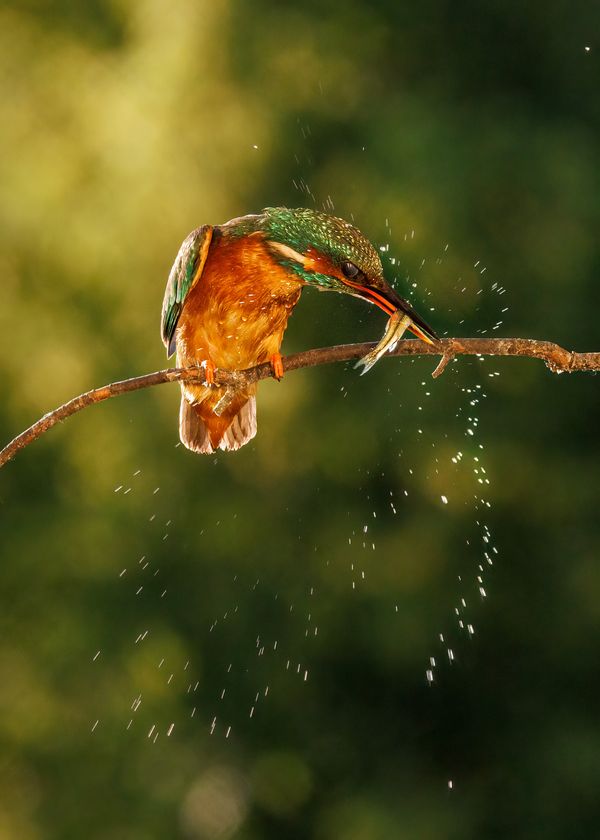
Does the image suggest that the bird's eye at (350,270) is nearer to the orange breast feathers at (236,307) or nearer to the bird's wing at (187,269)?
the orange breast feathers at (236,307)

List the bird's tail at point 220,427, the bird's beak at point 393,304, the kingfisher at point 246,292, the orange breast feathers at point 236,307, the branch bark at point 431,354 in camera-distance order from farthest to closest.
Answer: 1. the bird's tail at point 220,427
2. the orange breast feathers at point 236,307
3. the kingfisher at point 246,292
4. the bird's beak at point 393,304
5. the branch bark at point 431,354

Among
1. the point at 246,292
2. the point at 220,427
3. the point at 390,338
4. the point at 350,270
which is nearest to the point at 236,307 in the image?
the point at 246,292

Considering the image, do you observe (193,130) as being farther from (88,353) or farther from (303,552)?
(303,552)

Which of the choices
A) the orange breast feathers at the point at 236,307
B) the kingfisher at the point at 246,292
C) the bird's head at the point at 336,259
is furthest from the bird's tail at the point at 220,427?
the bird's head at the point at 336,259

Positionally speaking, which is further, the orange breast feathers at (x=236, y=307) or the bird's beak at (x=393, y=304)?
the orange breast feathers at (x=236, y=307)

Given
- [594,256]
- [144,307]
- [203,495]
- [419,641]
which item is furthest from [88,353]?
[594,256]

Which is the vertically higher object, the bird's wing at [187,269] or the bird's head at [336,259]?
the bird's head at [336,259]
